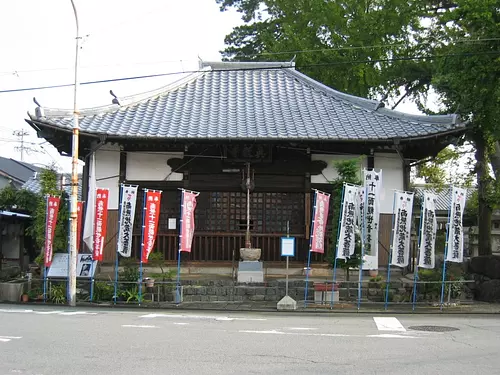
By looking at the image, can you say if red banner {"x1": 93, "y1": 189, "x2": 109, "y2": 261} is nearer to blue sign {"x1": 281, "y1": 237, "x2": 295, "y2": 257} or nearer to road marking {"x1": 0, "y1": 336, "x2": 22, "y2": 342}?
blue sign {"x1": 281, "y1": 237, "x2": 295, "y2": 257}

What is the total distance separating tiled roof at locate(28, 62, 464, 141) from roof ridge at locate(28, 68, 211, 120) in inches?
1.3

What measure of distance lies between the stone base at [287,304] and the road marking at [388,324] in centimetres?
254

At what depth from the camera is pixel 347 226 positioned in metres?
15.4

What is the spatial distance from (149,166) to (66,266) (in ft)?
14.7

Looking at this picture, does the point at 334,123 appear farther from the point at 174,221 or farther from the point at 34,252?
the point at 34,252

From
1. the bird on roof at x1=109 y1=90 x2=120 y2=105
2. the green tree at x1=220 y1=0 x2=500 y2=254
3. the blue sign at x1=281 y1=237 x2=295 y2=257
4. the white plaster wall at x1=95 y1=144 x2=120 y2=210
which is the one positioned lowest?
the blue sign at x1=281 y1=237 x2=295 y2=257

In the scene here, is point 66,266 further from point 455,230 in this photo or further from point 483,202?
point 483,202

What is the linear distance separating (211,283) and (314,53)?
557 inches

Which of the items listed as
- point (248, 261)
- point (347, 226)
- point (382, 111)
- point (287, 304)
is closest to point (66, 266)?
point (248, 261)

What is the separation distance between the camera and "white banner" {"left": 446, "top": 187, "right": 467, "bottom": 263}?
1562 cm

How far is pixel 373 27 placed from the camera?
25438 mm

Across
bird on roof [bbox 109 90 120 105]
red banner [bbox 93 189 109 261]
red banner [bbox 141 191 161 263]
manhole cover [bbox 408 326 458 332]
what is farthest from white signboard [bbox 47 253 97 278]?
manhole cover [bbox 408 326 458 332]

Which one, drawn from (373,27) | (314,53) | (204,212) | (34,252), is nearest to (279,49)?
(314,53)

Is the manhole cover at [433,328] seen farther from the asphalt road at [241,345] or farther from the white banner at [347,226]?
the white banner at [347,226]
